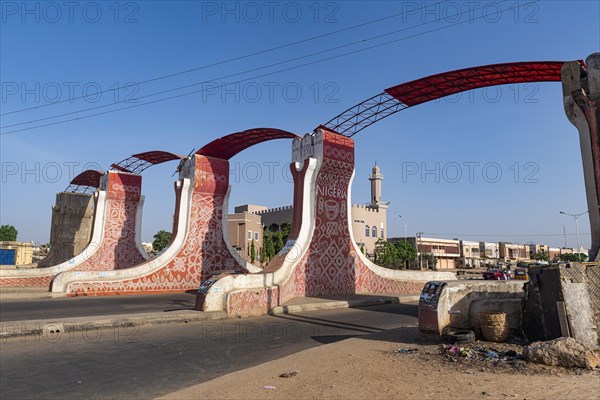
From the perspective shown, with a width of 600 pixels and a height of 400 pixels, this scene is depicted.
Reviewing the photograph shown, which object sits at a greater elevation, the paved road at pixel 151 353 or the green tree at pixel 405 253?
the green tree at pixel 405 253

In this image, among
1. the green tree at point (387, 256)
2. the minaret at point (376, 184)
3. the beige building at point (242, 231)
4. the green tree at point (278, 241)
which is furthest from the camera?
the minaret at point (376, 184)

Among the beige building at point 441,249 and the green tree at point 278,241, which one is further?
the beige building at point 441,249

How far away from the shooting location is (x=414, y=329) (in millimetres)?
8797

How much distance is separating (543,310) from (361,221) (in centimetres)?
5610

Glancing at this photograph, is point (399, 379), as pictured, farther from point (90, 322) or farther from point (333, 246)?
point (333, 246)

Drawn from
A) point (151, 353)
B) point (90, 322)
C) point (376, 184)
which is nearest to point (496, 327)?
point (151, 353)

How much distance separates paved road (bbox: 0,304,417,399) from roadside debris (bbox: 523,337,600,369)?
3799 mm

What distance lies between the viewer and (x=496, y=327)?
23.0ft

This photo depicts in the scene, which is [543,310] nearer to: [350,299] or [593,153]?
[593,153]

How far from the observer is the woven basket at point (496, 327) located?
7.01 meters

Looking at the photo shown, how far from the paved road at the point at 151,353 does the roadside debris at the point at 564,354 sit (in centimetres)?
380

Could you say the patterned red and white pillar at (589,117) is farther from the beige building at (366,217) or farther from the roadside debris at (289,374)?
the beige building at (366,217)


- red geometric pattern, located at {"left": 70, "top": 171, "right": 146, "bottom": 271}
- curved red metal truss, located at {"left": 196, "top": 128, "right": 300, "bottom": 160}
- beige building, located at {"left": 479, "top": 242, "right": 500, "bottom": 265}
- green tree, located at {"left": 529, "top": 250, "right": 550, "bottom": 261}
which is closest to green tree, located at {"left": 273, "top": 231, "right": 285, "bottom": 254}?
red geometric pattern, located at {"left": 70, "top": 171, "right": 146, "bottom": 271}

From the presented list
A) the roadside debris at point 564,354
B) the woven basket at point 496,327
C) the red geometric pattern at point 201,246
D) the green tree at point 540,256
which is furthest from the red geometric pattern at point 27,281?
the green tree at point 540,256
